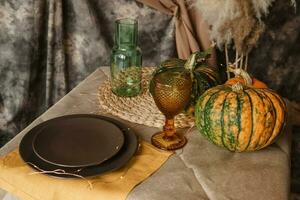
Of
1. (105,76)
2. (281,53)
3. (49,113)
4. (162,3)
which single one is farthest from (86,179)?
(281,53)

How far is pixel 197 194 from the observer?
0.86m

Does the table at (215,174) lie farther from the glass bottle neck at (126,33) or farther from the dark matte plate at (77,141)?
the glass bottle neck at (126,33)

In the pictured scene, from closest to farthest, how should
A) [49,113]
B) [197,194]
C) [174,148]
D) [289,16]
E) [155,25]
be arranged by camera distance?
[197,194]
[174,148]
[49,113]
[289,16]
[155,25]

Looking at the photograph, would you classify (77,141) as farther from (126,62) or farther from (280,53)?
(280,53)

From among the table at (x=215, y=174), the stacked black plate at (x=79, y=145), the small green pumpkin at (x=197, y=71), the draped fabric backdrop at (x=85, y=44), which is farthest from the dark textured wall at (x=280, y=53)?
the stacked black plate at (x=79, y=145)

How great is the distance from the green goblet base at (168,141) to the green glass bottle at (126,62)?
0.29 m

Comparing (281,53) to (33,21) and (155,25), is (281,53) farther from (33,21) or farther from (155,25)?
(33,21)

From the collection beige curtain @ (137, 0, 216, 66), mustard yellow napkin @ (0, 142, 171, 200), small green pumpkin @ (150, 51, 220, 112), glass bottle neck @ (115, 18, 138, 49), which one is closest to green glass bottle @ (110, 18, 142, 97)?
glass bottle neck @ (115, 18, 138, 49)

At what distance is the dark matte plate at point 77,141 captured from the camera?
0.90 meters

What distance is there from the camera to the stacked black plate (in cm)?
88

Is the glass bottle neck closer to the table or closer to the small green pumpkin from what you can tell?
the small green pumpkin

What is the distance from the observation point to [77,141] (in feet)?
3.19

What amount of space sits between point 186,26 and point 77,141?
0.77 metres

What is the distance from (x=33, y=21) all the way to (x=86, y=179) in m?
1.06
